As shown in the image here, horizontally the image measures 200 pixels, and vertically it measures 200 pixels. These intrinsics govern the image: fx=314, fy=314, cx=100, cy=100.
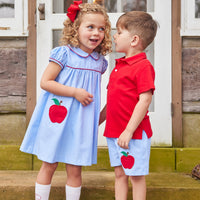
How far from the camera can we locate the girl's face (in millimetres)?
1915

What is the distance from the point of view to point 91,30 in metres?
1.92

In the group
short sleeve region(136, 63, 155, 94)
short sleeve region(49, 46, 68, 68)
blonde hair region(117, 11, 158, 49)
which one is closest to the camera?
short sleeve region(136, 63, 155, 94)

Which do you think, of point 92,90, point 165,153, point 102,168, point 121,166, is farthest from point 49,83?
point 165,153

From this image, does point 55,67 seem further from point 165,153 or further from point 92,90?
point 165,153

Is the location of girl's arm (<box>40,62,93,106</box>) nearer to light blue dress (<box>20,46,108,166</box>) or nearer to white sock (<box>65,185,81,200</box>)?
light blue dress (<box>20,46,108,166</box>)

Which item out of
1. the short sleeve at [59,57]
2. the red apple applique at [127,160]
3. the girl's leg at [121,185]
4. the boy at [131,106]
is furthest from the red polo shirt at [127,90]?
the short sleeve at [59,57]

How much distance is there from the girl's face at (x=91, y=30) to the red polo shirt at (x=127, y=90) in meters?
0.24

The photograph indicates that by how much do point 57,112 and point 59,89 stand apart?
15cm

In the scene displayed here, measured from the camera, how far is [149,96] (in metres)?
1.71

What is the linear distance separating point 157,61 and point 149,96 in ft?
3.99

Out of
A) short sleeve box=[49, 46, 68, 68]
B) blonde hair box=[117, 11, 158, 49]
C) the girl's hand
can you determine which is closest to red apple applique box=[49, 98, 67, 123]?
the girl's hand

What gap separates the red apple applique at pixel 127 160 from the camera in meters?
1.72

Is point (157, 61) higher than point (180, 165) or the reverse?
higher

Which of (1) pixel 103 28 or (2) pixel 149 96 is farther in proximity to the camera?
(1) pixel 103 28
